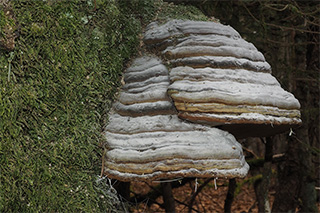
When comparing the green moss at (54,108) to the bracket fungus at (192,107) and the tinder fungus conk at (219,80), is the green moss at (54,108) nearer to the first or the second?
the bracket fungus at (192,107)

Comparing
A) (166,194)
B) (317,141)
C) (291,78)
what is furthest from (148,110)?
(317,141)

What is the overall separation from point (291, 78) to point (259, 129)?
2075 mm

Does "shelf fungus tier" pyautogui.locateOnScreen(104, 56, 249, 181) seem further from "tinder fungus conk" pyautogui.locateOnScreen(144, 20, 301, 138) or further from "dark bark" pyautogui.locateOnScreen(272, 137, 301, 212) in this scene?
"dark bark" pyautogui.locateOnScreen(272, 137, 301, 212)

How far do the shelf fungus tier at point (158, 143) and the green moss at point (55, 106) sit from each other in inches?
4.5

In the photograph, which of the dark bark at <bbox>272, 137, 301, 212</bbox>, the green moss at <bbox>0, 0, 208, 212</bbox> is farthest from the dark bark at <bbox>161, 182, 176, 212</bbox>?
the green moss at <bbox>0, 0, 208, 212</bbox>

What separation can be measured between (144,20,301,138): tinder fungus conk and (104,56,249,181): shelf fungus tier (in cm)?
7

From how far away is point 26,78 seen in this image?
4.59 feet

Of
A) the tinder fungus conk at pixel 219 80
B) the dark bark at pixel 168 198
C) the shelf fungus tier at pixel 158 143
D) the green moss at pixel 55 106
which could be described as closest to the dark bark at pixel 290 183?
the dark bark at pixel 168 198

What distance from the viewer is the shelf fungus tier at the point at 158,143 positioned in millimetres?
1366

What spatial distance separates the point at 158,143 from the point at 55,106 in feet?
1.64

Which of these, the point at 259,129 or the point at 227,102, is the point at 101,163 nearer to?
the point at 227,102

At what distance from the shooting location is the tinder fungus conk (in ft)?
4.61

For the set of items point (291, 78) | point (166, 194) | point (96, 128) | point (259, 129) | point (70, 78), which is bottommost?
point (166, 194)

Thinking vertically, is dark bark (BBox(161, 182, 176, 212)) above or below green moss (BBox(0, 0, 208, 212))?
below
